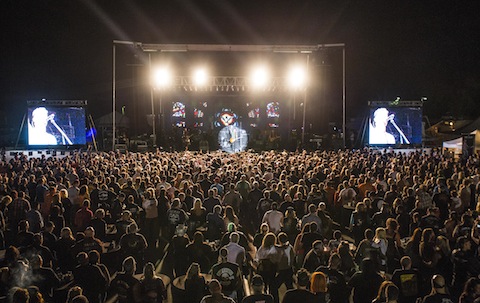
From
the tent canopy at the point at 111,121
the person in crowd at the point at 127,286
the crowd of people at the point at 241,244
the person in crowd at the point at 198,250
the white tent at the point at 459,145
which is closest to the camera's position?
the person in crowd at the point at 127,286

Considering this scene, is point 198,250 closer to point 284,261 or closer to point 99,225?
point 284,261

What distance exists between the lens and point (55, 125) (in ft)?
109

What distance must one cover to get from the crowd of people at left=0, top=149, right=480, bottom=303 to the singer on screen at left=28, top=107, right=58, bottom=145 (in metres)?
18.7

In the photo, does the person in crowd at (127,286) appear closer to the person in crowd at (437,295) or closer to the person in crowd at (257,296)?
the person in crowd at (257,296)

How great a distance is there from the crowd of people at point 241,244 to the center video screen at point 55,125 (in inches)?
725

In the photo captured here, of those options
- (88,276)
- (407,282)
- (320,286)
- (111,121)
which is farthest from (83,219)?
(111,121)

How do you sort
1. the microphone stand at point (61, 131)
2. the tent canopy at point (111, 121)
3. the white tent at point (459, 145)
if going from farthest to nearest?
the tent canopy at point (111, 121), the microphone stand at point (61, 131), the white tent at point (459, 145)

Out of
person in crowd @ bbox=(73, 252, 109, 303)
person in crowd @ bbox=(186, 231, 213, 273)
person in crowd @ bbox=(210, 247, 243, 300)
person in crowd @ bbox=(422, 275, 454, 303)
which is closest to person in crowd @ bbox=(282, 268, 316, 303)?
person in crowd @ bbox=(210, 247, 243, 300)

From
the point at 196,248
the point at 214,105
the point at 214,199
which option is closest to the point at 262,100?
the point at 214,105

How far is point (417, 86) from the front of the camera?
70062mm

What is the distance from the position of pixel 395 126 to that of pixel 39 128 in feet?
82.2

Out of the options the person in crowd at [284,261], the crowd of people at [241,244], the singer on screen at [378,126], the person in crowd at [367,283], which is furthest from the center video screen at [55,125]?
the person in crowd at [367,283]

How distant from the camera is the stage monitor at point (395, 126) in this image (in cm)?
3338

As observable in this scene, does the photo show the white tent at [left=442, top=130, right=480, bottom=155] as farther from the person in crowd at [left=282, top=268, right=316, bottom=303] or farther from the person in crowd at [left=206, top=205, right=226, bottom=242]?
the person in crowd at [left=282, top=268, right=316, bottom=303]
